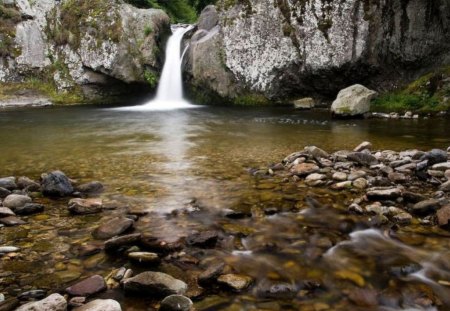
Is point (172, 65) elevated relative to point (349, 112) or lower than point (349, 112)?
elevated

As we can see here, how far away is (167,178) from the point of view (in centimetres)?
697

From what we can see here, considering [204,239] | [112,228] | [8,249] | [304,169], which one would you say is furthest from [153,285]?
[304,169]

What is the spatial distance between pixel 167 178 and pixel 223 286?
3.80 metres

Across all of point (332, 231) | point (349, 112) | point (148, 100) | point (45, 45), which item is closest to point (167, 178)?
point (332, 231)

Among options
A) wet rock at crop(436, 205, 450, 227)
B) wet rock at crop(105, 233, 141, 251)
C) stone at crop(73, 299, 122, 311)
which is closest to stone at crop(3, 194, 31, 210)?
wet rock at crop(105, 233, 141, 251)

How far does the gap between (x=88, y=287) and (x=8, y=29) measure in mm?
29025

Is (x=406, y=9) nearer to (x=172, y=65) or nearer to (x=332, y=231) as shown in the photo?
(x=172, y=65)

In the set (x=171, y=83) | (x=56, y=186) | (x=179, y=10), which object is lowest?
(x=56, y=186)

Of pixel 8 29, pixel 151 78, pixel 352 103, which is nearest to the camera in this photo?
pixel 352 103

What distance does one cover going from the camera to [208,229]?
460 cm

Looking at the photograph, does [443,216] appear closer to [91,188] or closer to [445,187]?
[445,187]

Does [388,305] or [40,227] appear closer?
[388,305]

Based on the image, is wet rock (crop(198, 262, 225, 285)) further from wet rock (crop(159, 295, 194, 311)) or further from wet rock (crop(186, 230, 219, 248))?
wet rock (crop(186, 230, 219, 248))

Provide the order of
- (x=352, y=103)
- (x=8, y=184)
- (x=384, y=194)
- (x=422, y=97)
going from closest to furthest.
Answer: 1. (x=384, y=194)
2. (x=8, y=184)
3. (x=352, y=103)
4. (x=422, y=97)
